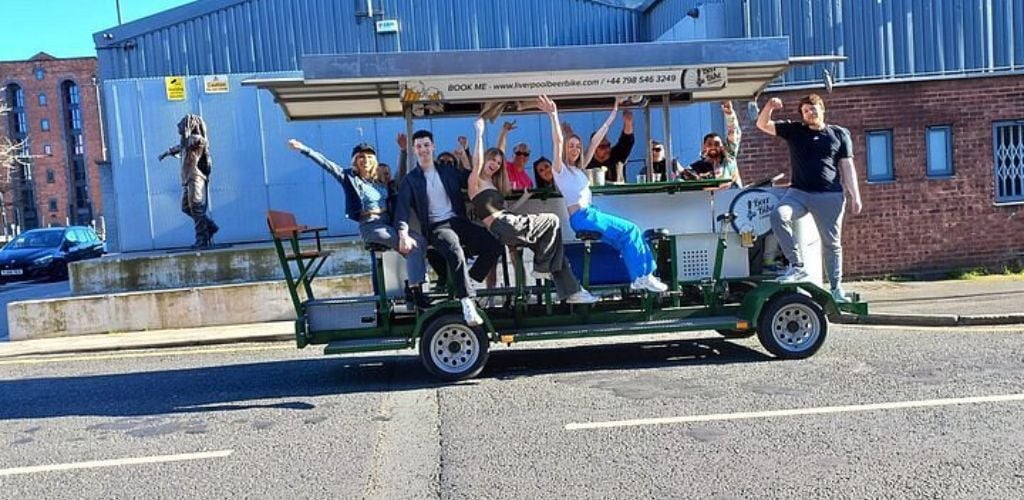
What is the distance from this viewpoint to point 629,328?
7332 mm

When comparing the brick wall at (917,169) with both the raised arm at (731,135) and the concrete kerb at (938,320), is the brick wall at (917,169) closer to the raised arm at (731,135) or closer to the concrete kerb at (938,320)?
the concrete kerb at (938,320)

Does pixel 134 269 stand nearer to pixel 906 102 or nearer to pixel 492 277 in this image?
pixel 492 277

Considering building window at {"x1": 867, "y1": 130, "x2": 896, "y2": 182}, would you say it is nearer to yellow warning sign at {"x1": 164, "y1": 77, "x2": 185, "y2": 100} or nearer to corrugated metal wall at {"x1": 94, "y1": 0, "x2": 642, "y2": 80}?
corrugated metal wall at {"x1": 94, "y1": 0, "x2": 642, "y2": 80}

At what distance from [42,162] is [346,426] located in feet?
299

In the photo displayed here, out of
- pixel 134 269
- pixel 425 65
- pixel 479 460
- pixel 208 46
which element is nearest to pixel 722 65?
pixel 425 65

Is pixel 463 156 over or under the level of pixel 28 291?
over

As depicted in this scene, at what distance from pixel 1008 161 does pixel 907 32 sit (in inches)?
97.1

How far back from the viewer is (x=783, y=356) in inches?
296

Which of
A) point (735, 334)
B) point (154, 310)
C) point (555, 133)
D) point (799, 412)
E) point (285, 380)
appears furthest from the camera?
point (154, 310)

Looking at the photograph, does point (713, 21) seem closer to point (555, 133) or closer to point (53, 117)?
point (555, 133)

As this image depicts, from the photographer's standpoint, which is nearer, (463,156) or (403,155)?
(463,156)

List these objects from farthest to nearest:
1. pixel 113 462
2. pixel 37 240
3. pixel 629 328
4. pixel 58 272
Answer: pixel 37 240 < pixel 58 272 < pixel 629 328 < pixel 113 462

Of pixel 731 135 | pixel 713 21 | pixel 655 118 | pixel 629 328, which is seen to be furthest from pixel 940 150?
pixel 629 328

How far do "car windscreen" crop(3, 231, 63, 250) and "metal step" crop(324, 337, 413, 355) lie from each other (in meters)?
20.4
